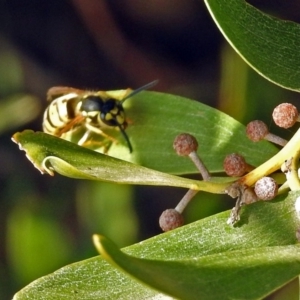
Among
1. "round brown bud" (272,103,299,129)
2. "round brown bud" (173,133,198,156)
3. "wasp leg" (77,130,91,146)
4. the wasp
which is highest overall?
the wasp

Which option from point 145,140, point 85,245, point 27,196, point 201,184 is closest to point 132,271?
point 201,184

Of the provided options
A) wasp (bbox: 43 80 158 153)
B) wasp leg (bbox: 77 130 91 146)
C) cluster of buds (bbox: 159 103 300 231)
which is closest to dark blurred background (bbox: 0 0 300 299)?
wasp (bbox: 43 80 158 153)

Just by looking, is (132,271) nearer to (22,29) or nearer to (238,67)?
(238,67)

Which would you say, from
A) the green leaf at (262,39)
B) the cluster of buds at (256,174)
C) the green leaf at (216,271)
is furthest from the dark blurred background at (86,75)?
the green leaf at (216,271)

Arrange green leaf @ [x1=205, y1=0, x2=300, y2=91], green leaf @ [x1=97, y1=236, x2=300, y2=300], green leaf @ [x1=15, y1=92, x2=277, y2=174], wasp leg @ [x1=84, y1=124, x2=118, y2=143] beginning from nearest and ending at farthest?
green leaf @ [x1=97, y1=236, x2=300, y2=300], green leaf @ [x1=205, y1=0, x2=300, y2=91], green leaf @ [x1=15, y1=92, x2=277, y2=174], wasp leg @ [x1=84, y1=124, x2=118, y2=143]

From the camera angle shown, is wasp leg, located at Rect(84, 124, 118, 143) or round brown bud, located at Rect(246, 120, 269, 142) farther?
wasp leg, located at Rect(84, 124, 118, 143)

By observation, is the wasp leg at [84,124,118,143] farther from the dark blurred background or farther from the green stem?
the dark blurred background

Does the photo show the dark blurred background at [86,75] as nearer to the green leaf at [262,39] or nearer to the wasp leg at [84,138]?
the wasp leg at [84,138]

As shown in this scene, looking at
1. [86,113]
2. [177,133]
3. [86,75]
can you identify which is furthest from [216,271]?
[86,75]
